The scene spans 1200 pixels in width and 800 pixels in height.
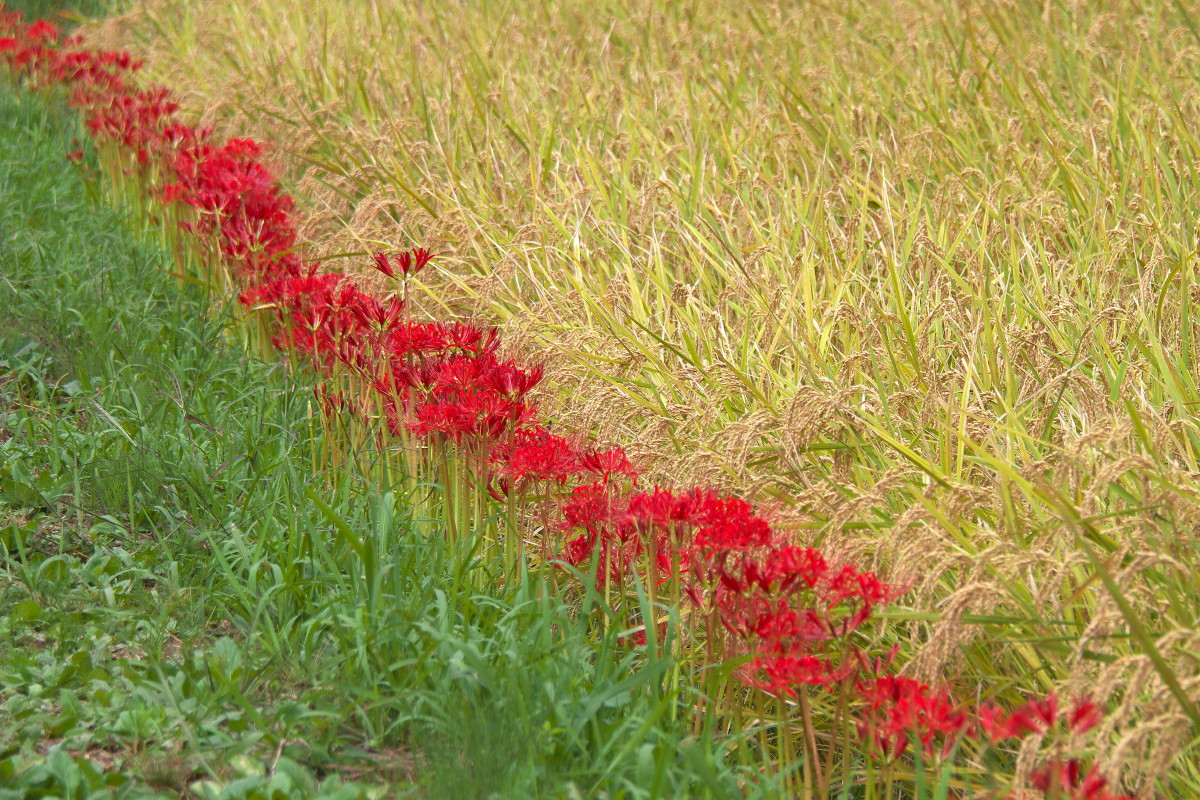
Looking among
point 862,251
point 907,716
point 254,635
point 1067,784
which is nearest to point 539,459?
point 254,635

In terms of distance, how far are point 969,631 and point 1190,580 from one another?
369 mm

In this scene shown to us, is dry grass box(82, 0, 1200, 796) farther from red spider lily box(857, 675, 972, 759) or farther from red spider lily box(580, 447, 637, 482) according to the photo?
red spider lily box(580, 447, 637, 482)

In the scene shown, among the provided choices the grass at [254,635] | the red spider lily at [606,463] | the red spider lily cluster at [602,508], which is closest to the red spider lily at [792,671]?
the red spider lily cluster at [602,508]

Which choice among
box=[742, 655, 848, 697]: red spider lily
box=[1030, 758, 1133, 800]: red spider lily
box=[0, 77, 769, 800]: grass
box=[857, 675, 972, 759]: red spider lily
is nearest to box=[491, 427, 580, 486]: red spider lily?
box=[0, 77, 769, 800]: grass

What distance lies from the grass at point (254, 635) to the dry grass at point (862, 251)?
51 cm

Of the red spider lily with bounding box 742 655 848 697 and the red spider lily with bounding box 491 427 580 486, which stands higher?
the red spider lily with bounding box 491 427 580 486

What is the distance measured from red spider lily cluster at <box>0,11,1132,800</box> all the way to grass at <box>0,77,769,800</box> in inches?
6.1

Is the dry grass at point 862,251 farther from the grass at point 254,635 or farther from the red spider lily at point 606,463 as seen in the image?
the grass at point 254,635

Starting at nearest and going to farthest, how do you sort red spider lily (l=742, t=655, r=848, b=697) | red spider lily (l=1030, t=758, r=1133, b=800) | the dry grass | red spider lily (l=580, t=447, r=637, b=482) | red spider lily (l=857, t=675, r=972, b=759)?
red spider lily (l=1030, t=758, r=1133, b=800) < red spider lily (l=857, t=675, r=972, b=759) < red spider lily (l=742, t=655, r=848, b=697) < the dry grass < red spider lily (l=580, t=447, r=637, b=482)

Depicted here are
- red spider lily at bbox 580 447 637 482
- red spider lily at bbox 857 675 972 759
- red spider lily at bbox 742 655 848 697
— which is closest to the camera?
red spider lily at bbox 857 675 972 759

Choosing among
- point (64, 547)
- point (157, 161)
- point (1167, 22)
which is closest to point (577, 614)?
point (64, 547)

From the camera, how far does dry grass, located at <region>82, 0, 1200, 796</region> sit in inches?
79.0

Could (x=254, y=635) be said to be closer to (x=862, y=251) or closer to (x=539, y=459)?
(x=539, y=459)

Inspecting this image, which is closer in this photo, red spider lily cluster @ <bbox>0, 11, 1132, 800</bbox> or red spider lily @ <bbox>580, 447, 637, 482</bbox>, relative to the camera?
red spider lily cluster @ <bbox>0, 11, 1132, 800</bbox>
